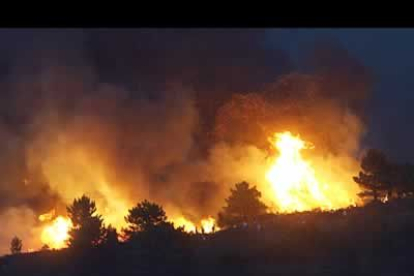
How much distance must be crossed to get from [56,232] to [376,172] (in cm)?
4529

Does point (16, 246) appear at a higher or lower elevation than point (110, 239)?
higher

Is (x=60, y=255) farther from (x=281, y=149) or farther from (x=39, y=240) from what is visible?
(x=281, y=149)

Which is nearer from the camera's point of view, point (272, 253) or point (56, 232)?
point (272, 253)

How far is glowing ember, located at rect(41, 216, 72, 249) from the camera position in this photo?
84.3 metres

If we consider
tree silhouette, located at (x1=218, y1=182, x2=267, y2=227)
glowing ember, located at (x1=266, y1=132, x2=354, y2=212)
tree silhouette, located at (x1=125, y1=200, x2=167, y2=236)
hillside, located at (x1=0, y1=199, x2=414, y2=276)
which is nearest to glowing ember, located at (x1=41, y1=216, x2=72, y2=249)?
hillside, located at (x1=0, y1=199, x2=414, y2=276)

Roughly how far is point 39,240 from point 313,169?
39654 millimetres

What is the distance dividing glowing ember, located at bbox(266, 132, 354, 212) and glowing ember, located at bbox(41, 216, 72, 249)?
2851cm

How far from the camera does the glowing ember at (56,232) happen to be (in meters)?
84.3

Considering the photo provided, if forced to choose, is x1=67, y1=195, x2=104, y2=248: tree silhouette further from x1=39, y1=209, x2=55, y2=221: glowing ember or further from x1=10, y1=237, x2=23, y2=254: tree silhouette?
x1=39, y1=209, x2=55, y2=221: glowing ember

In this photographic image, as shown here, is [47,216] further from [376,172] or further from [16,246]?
[376,172]

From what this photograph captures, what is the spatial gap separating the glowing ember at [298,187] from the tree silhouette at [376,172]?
76.7 ft

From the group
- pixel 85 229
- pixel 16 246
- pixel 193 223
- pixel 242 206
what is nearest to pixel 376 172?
pixel 242 206

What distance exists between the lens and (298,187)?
91.0 meters

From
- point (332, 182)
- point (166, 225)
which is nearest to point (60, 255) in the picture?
point (166, 225)
